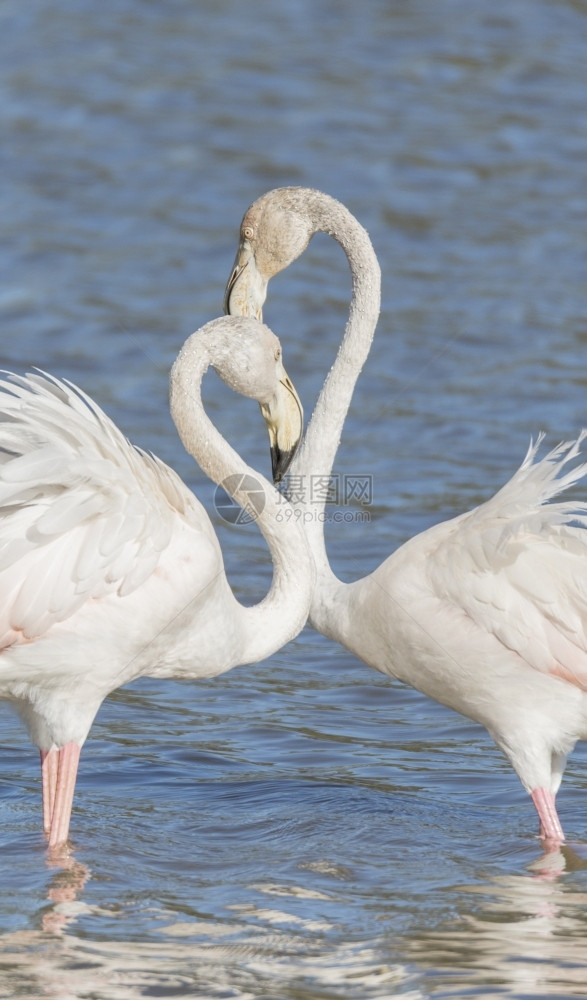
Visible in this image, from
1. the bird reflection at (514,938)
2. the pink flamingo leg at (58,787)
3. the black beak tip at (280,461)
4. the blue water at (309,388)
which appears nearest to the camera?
the bird reflection at (514,938)

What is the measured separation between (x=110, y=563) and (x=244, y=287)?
7.25 ft

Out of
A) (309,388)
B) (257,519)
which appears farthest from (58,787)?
(309,388)

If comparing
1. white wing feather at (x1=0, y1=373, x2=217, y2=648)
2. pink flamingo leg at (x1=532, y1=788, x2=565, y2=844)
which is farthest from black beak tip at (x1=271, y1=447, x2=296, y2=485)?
pink flamingo leg at (x1=532, y1=788, x2=565, y2=844)

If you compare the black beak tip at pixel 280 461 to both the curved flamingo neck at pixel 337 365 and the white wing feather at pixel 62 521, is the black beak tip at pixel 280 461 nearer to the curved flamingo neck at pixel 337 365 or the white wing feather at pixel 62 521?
the curved flamingo neck at pixel 337 365

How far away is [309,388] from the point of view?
479 inches

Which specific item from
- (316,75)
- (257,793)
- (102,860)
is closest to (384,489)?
(257,793)

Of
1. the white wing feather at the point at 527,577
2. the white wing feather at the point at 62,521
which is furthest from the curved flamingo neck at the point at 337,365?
the white wing feather at the point at 62,521

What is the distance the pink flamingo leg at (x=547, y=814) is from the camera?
6012mm

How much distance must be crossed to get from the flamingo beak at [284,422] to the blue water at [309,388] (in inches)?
54.6

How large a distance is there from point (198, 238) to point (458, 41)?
5832 millimetres

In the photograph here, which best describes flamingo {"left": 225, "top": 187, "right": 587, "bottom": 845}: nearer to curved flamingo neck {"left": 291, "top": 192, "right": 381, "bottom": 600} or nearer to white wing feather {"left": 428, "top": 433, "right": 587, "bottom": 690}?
white wing feather {"left": 428, "top": 433, "right": 587, "bottom": 690}

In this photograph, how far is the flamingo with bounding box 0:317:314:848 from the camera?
18.1 ft

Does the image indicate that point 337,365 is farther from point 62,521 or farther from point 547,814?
point 547,814

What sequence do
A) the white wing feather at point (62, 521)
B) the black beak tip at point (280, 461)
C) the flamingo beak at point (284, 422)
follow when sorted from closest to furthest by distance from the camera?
the white wing feather at point (62, 521) → the flamingo beak at point (284, 422) → the black beak tip at point (280, 461)
